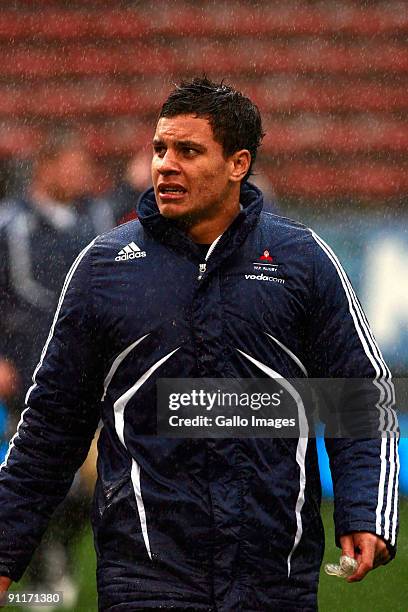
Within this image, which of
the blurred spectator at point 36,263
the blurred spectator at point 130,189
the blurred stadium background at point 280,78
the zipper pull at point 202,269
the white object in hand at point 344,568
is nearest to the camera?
the white object in hand at point 344,568

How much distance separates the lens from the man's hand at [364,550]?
10.6 ft

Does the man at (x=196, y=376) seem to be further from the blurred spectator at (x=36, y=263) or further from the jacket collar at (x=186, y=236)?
the blurred spectator at (x=36, y=263)

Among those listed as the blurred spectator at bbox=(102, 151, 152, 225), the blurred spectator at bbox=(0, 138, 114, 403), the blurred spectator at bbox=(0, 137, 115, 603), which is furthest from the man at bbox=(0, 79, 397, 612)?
the blurred spectator at bbox=(102, 151, 152, 225)

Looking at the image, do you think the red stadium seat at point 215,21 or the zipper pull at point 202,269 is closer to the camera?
the zipper pull at point 202,269

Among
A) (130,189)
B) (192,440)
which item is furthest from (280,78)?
(192,440)

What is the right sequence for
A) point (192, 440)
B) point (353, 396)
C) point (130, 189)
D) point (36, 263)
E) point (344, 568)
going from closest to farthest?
point (344, 568) < point (192, 440) < point (353, 396) < point (36, 263) < point (130, 189)

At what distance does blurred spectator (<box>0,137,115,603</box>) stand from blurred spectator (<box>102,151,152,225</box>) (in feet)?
0.16

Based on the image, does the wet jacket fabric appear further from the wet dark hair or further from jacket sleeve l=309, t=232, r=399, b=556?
the wet dark hair

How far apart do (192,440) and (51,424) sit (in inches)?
14.7

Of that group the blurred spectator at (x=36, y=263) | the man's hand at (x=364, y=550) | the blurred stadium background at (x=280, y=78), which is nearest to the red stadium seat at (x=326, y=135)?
the blurred stadium background at (x=280, y=78)

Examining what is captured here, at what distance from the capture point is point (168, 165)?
351cm

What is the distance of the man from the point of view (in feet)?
10.8

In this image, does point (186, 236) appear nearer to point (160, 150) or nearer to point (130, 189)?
point (160, 150)

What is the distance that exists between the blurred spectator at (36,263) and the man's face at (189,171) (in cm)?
230
